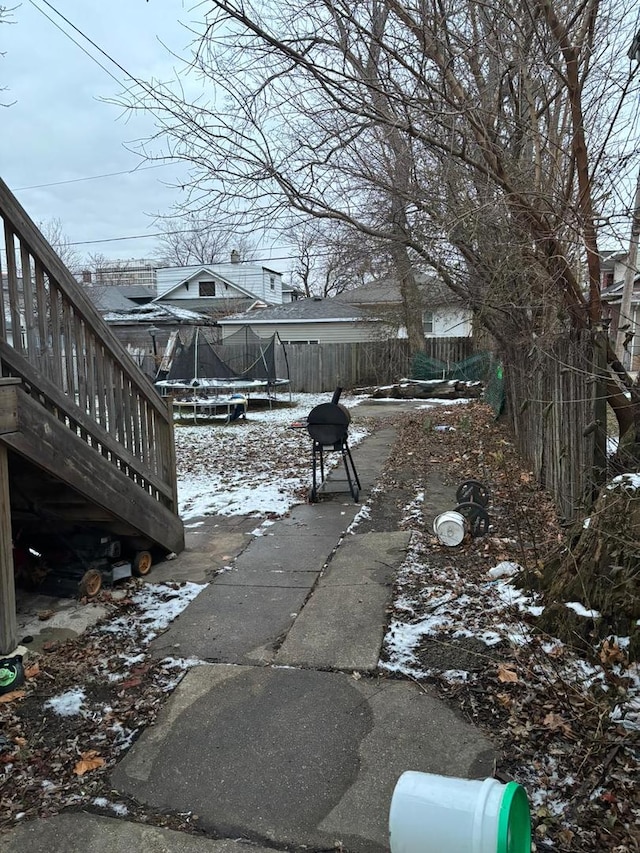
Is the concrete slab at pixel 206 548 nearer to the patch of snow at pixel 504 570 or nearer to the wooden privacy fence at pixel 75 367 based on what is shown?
the wooden privacy fence at pixel 75 367

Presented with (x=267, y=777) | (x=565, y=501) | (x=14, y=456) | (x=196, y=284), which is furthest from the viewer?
(x=196, y=284)

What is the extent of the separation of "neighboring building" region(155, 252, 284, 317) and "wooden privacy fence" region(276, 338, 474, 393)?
44.4ft

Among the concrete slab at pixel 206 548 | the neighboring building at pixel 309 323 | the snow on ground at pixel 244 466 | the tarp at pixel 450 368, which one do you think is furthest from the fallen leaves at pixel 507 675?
the neighboring building at pixel 309 323

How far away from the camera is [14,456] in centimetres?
385

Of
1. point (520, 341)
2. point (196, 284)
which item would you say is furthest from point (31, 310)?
point (196, 284)

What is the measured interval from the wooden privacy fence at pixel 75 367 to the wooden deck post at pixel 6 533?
23 centimetres

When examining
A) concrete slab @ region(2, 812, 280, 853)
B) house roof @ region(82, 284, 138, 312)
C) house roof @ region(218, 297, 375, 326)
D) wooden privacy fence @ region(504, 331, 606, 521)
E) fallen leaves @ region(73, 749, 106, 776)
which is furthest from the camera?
house roof @ region(82, 284, 138, 312)

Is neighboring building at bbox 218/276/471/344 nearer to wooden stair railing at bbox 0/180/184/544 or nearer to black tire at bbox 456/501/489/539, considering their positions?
black tire at bbox 456/501/489/539

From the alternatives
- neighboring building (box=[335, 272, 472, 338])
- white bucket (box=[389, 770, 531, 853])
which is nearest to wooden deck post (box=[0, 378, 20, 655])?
white bucket (box=[389, 770, 531, 853])

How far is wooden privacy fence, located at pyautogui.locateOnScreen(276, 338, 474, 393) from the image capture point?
76.0 ft

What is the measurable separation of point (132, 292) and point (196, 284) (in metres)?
10.6

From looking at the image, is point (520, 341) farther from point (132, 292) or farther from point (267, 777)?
point (132, 292)

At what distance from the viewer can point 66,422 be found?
4.01 meters

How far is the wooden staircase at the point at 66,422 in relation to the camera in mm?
3422
